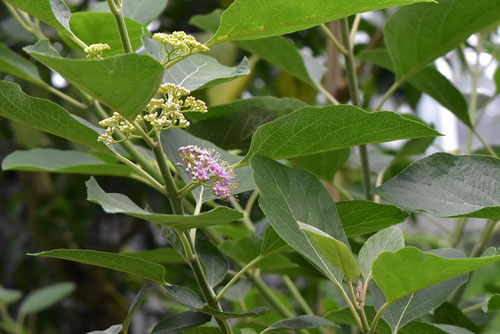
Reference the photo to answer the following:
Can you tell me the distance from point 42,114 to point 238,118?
22 cm

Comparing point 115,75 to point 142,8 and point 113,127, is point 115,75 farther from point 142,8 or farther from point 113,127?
point 142,8

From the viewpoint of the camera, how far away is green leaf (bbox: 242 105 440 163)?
1.12 ft

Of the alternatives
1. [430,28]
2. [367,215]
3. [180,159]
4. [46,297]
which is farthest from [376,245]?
[46,297]

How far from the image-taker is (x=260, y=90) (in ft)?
4.24

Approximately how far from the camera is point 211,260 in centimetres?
42

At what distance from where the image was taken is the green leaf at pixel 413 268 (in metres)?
0.28

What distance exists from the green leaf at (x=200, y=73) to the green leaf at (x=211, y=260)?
0.38 ft

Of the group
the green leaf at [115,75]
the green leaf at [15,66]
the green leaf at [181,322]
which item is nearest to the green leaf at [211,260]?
the green leaf at [181,322]

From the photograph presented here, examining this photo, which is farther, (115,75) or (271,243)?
(271,243)

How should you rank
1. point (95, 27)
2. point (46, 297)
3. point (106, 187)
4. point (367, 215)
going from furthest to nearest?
point (106, 187) < point (46, 297) < point (95, 27) < point (367, 215)

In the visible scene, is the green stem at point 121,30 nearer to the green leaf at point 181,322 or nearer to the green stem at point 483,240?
the green leaf at point 181,322

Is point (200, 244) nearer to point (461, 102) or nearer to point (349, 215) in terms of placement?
point (349, 215)

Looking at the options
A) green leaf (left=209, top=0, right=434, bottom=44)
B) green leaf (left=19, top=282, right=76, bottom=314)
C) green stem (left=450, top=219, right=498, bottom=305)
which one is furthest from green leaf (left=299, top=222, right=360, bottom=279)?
green leaf (left=19, top=282, right=76, bottom=314)

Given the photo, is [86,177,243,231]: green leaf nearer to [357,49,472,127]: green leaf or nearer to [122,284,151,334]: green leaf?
[122,284,151,334]: green leaf
